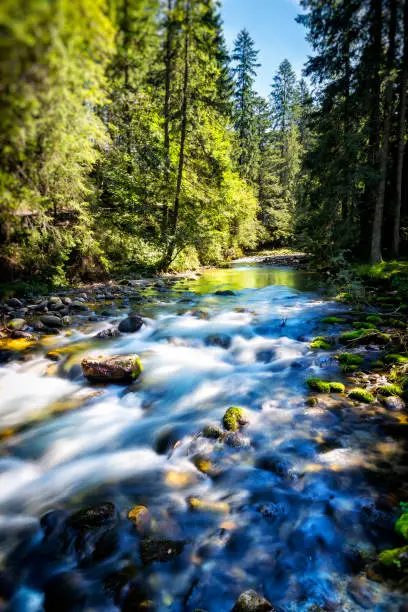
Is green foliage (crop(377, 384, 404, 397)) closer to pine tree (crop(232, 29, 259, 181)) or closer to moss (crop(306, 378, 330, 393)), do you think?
moss (crop(306, 378, 330, 393))

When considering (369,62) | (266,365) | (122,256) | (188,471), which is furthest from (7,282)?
(369,62)

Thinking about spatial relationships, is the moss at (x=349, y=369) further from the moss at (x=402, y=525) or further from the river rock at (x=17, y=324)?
the river rock at (x=17, y=324)

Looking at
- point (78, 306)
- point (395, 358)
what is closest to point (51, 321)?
point (78, 306)

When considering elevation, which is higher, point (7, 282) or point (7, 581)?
point (7, 282)

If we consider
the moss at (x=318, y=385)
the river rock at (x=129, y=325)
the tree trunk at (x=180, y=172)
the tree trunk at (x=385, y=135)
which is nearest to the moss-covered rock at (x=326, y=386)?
the moss at (x=318, y=385)

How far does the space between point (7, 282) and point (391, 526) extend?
11.6 m

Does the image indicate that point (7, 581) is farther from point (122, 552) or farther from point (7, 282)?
point (7, 282)

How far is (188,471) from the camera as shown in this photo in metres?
3.87

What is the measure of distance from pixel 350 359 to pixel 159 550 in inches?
188

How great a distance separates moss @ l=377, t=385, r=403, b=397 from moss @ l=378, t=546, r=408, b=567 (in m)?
2.78

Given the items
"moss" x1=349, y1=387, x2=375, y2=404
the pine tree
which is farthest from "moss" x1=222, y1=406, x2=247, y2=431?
the pine tree

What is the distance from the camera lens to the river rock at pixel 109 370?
5.84 m

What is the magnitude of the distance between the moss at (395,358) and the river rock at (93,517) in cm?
502

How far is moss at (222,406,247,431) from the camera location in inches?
180
